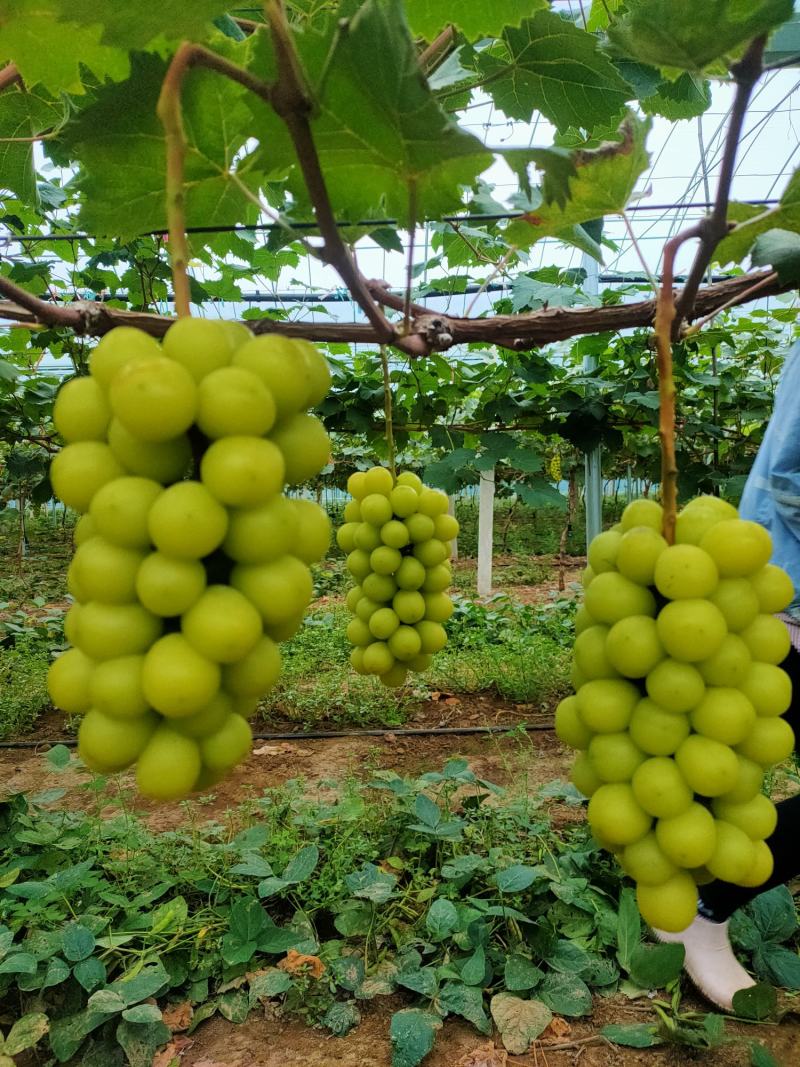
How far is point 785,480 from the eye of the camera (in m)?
1.70

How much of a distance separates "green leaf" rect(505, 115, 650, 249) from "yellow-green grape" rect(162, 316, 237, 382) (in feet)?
1.88

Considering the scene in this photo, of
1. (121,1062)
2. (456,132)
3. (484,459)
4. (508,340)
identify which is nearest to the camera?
(456,132)

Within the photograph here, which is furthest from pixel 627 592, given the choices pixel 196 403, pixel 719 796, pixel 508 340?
pixel 508 340

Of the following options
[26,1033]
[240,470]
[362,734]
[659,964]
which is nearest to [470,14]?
[240,470]

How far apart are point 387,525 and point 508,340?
19.9 inches

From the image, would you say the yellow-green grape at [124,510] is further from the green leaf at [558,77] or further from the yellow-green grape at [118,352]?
the green leaf at [558,77]

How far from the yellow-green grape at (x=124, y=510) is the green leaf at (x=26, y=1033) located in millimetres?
2010

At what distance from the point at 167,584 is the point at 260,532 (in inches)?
3.4

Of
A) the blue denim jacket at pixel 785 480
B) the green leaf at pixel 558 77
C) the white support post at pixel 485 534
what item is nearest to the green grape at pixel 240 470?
the green leaf at pixel 558 77

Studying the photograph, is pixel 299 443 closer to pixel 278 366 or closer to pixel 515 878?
pixel 278 366

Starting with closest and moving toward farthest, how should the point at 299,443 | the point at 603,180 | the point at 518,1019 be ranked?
the point at 299,443, the point at 603,180, the point at 518,1019

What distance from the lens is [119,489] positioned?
64cm

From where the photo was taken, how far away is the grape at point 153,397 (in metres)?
0.59

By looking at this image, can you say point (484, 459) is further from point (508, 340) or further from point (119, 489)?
point (119, 489)
